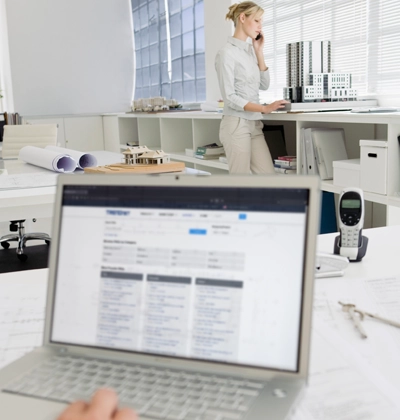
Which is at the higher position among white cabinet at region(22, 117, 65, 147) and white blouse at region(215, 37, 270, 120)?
white blouse at region(215, 37, 270, 120)

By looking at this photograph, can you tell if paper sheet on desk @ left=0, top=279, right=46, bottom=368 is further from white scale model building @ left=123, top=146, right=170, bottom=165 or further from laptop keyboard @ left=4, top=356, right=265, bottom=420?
white scale model building @ left=123, top=146, right=170, bottom=165

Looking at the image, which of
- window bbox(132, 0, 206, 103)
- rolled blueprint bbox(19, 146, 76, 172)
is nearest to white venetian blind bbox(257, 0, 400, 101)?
window bbox(132, 0, 206, 103)

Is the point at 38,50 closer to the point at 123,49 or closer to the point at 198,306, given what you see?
the point at 123,49

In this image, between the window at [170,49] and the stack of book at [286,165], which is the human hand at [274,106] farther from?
the window at [170,49]

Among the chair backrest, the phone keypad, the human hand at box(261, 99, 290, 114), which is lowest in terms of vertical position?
the phone keypad

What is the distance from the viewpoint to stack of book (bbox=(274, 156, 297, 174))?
12.1 ft

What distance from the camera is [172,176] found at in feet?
2.51

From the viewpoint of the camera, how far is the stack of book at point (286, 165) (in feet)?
12.1

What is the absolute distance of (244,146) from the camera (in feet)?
12.0

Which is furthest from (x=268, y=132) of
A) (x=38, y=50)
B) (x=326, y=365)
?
→ (x=38, y=50)

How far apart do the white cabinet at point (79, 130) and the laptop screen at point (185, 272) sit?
6.25 metres

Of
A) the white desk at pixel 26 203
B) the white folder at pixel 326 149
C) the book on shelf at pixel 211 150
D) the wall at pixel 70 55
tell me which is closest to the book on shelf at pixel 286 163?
the white folder at pixel 326 149

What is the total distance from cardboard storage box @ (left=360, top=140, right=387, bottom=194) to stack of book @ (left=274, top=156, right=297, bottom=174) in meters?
0.76

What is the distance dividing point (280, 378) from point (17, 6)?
7070mm
